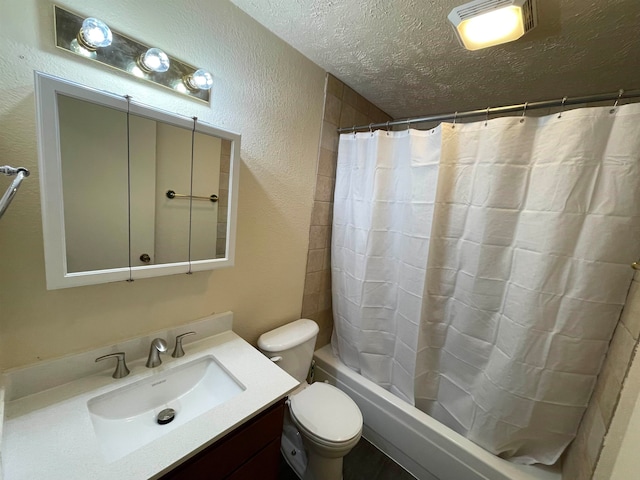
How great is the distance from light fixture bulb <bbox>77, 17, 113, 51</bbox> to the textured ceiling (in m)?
0.56

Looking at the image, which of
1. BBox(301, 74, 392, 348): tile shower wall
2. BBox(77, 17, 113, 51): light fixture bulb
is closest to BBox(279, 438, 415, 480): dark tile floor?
BBox(301, 74, 392, 348): tile shower wall

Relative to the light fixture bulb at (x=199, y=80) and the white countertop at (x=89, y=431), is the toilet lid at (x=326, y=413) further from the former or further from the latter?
the light fixture bulb at (x=199, y=80)

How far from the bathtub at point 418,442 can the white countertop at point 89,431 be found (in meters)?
0.86

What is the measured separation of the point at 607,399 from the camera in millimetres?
903

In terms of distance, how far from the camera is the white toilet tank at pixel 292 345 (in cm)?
136

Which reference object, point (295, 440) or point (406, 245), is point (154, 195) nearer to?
point (406, 245)

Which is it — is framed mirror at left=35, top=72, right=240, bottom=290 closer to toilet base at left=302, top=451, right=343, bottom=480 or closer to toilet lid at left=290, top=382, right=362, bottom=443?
toilet lid at left=290, top=382, right=362, bottom=443

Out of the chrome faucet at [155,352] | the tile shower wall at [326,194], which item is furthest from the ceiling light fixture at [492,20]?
the chrome faucet at [155,352]

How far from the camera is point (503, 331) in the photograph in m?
1.17

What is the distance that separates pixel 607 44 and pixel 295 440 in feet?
7.99

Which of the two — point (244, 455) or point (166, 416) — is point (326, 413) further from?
Answer: point (166, 416)

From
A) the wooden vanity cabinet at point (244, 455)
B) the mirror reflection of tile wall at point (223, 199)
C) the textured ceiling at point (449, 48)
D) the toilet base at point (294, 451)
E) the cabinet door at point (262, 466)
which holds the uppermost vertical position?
the textured ceiling at point (449, 48)

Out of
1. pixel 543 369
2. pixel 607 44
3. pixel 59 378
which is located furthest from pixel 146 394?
pixel 607 44

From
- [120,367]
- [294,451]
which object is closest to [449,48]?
[120,367]
